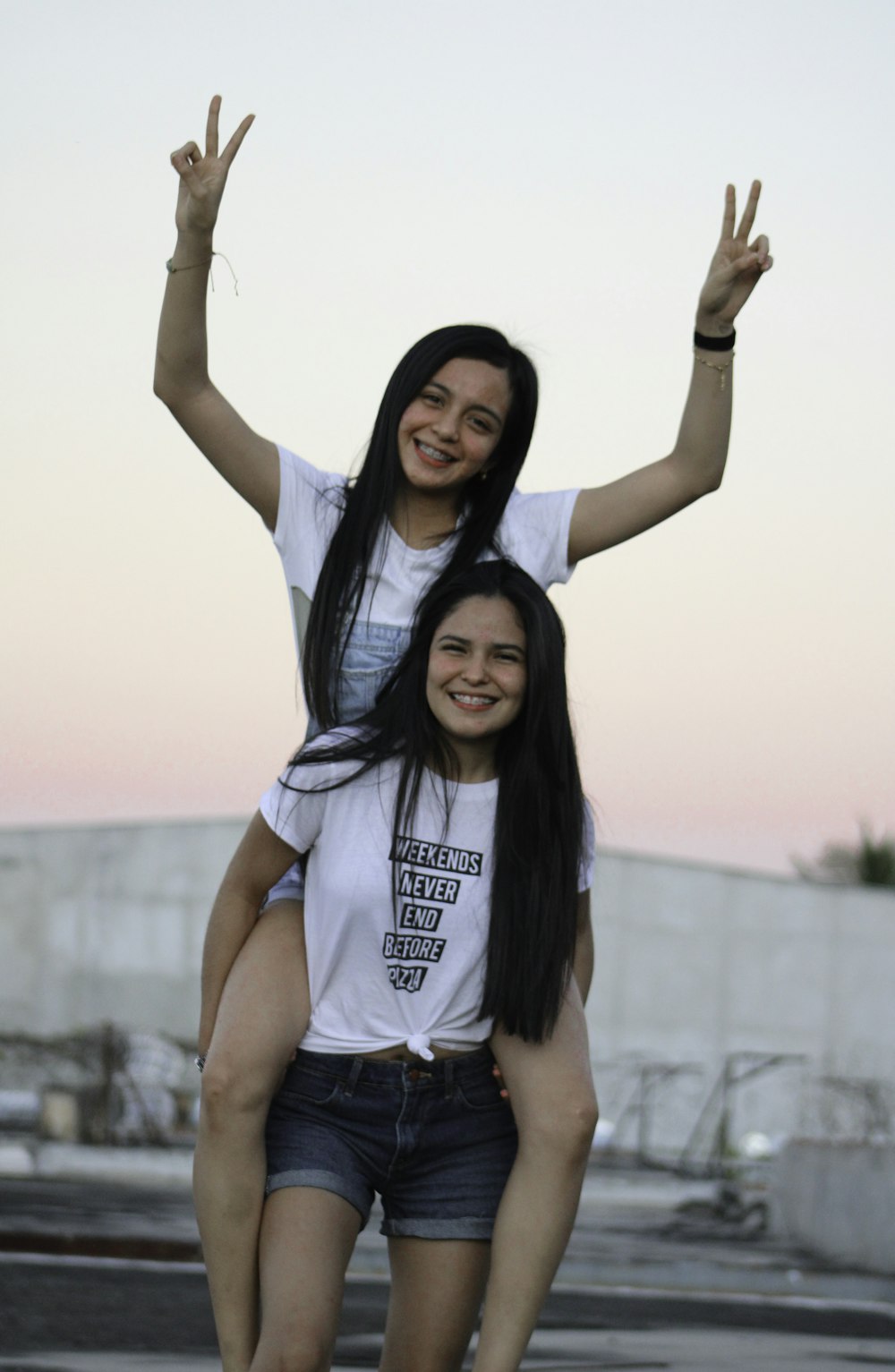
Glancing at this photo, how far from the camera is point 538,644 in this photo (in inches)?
140

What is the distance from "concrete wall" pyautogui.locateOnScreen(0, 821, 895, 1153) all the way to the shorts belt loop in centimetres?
2613

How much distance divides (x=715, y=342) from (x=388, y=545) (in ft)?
2.40

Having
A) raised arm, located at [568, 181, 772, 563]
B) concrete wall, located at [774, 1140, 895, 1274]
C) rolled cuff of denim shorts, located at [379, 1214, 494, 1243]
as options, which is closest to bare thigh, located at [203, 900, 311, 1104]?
rolled cuff of denim shorts, located at [379, 1214, 494, 1243]

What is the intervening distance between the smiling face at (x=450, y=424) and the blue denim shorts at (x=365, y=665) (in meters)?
0.30

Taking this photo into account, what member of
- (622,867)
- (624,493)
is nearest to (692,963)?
(622,867)

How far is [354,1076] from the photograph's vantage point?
3.44m

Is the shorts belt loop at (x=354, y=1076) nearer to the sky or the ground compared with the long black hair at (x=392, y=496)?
nearer to the ground

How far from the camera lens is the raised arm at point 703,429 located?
370cm

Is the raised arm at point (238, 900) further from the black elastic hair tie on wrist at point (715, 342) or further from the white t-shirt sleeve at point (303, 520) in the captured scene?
the black elastic hair tie on wrist at point (715, 342)

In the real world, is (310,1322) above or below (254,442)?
below

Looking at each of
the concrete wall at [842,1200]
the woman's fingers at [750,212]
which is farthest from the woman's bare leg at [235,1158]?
the concrete wall at [842,1200]

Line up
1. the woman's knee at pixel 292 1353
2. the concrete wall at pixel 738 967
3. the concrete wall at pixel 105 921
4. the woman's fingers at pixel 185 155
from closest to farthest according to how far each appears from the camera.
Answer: the woman's knee at pixel 292 1353 → the woman's fingers at pixel 185 155 → the concrete wall at pixel 105 921 → the concrete wall at pixel 738 967

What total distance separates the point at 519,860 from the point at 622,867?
27051 millimetres

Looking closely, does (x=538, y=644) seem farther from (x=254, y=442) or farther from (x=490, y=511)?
(x=254, y=442)
